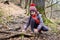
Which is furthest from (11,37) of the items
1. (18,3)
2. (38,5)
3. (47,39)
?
(18,3)

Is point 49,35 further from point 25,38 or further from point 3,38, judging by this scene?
point 3,38

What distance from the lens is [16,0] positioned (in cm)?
2048

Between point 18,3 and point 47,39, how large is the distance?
1474 cm

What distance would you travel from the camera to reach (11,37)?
544 centimetres

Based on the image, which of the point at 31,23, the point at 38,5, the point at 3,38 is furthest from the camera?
the point at 38,5

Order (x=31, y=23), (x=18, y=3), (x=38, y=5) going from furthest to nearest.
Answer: (x=18, y=3)
(x=38, y=5)
(x=31, y=23)

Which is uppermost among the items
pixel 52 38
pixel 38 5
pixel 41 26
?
pixel 38 5

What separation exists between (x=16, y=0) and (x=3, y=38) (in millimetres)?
15511

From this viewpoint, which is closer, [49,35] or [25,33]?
[25,33]

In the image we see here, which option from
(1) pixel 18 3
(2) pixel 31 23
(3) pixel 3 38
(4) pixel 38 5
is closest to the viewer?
(3) pixel 3 38

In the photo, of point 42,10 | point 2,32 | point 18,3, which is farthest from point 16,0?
point 2,32

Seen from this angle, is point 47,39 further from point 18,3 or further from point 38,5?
point 18,3

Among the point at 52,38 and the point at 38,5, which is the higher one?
the point at 38,5

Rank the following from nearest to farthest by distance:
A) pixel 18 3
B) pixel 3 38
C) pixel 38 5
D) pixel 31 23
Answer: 1. pixel 3 38
2. pixel 31 23
3. pixel 38 5
4. pixel 18 3
